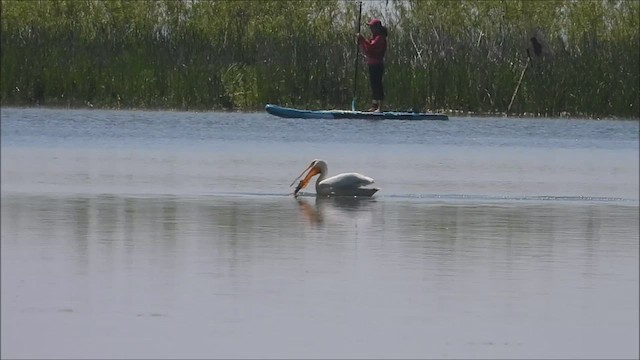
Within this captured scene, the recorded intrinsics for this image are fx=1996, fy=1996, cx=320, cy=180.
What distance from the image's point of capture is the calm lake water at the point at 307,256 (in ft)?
28.4

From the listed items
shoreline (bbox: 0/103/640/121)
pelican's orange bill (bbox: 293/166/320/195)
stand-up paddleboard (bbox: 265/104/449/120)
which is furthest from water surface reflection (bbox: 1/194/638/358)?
shoreline (bbox: 0/103/640/121)

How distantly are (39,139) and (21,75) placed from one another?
298 inches

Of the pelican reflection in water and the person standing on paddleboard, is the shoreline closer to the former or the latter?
the person standing on paddleboard

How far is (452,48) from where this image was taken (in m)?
30.3

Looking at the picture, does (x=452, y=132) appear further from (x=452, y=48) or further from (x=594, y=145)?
(x=452, y=48)

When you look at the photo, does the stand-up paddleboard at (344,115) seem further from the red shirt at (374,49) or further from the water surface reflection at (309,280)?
the water surface reflection at (309,280)

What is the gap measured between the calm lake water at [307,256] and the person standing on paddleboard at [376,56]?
6.81 metres

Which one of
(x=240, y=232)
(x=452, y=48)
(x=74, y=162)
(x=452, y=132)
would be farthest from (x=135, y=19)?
(x=240, y=232)

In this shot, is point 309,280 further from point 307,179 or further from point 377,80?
point 377,80

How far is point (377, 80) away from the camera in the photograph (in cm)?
2773

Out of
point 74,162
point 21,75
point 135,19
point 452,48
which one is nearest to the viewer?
point 74,162

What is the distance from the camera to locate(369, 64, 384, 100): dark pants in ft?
90.4

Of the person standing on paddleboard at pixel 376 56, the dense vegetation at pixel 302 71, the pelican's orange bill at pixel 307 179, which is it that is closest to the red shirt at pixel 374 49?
the person standing on paddleboard at pixel 376 56

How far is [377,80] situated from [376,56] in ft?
1.16
